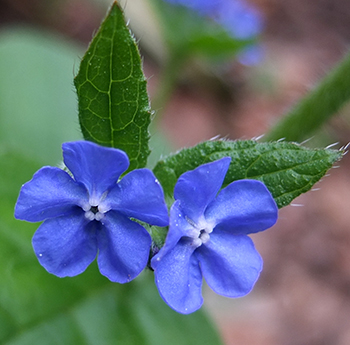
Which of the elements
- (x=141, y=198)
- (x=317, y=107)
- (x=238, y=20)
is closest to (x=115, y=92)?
(x=141, y=198)

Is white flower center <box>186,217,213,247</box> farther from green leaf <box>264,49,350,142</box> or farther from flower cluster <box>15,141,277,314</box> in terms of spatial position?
green leaf <box>264,49,350,142</box>

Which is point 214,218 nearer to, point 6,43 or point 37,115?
point 37,115

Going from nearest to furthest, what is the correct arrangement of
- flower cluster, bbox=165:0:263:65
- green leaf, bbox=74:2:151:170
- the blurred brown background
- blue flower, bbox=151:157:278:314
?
1. blue flower, bbox=151:157:278:314
2. green leaf, bbox=74:2:151:170
3. flower cluster, bbox=165:0:263:65
4. the blurred brown background

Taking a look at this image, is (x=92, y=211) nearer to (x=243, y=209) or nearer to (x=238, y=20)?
(x=243, y=209)

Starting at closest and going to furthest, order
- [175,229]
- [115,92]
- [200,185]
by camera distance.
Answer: [175,229]
[200,185]
[115,92]

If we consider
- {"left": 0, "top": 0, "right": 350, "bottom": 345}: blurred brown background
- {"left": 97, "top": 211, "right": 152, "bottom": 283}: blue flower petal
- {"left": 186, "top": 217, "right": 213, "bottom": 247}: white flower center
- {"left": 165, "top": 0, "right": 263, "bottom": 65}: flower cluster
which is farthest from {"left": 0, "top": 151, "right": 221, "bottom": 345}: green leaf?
{"left": 165, "top": 0, "right": 263, "bottom": 65}: flower cluster

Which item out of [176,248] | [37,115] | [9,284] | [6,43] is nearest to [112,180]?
[176,248]

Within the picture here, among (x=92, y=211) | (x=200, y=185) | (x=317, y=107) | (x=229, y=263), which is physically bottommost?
(x=229, y=263)
